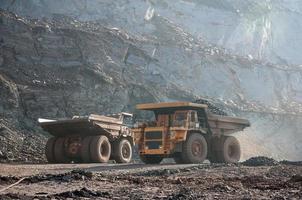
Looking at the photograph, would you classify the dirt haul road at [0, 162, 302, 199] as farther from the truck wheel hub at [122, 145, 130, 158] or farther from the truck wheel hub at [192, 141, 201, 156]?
the truck wheel hub at [122, 145, 130, 158]

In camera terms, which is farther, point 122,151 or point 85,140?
point 122,151

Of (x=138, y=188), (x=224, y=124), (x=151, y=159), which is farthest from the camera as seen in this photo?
(x=224, y=124)

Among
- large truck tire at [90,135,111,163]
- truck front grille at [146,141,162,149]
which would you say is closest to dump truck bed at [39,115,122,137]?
large truck tire at [90,135,111,163]

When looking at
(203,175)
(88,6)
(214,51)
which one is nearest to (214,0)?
(214,51)

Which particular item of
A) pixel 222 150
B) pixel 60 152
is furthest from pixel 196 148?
pixel 60 152

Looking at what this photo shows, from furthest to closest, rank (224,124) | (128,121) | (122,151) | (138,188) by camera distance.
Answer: (128,121)
(122,151)
(224,124)
(138,188)

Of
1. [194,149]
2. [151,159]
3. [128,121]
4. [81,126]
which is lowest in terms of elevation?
[151,159]

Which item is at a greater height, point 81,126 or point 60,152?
point 81,126

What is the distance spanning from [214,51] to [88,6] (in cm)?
1403

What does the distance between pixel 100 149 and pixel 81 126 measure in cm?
116

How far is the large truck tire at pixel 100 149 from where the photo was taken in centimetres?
1817

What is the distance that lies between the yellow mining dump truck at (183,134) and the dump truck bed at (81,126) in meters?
1.42

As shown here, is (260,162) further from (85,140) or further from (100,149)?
(85,140)

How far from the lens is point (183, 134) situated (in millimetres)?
17406
